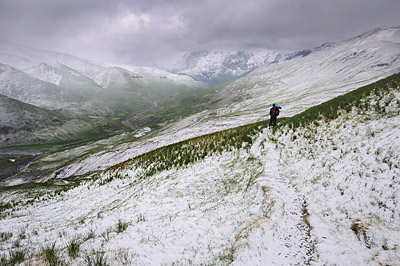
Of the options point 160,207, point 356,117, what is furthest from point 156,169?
point 356,117

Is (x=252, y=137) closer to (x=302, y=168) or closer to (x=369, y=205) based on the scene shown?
(x=302, y=168)

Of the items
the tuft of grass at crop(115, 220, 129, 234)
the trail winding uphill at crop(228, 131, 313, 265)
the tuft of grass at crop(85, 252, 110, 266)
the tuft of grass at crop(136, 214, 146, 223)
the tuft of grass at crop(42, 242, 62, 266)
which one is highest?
the tuft of grass at crop(42, 242, 62, 266)

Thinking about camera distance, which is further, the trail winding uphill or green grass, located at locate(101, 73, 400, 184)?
green grass, located at locate(101, 73, 400, 184)

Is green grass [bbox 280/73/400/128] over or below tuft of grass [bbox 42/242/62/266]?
over

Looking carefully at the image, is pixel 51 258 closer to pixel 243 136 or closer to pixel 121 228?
pixel 121 228

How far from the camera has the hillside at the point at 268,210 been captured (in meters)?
7.27

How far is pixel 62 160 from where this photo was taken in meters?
131

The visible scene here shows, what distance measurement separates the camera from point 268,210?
9.98 meters

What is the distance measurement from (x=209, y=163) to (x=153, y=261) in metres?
12.8

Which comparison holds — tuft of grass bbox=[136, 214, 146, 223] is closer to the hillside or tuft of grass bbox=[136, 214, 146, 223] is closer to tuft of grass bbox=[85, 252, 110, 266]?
the hillside

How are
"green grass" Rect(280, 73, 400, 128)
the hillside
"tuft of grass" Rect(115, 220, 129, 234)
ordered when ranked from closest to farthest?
the hillside < "tuft of grass" Rect(115, 220, 129, 234) < "green grass" Rect(280, 73, 400, 128)

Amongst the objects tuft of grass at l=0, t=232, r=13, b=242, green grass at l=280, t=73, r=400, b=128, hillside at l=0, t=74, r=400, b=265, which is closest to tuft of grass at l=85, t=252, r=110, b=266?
hillside at l=0, t=74, r=400, b=265

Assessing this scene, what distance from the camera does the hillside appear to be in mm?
7266

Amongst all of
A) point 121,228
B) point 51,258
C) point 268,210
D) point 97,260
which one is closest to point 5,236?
point 121,228
